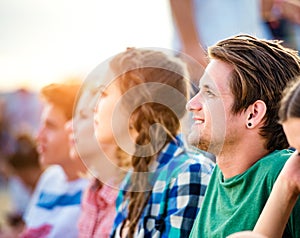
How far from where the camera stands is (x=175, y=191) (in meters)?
1.85

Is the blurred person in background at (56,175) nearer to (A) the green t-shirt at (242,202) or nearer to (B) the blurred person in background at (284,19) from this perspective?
(B) the blurred person in background at (284,19)

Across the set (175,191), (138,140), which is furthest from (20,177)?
(175,191)

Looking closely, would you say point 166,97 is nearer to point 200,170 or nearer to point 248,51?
point 200,170

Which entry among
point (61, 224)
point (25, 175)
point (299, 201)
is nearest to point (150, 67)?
point (299, 201)

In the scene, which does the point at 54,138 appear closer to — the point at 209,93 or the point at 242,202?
the point at 209,93

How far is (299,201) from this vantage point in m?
1.37

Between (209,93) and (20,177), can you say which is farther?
(20,177)

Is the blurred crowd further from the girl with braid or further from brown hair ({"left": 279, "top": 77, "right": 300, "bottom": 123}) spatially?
brown hair ({"left": 279, "top": 77, "right": 300, "bottom": 123})

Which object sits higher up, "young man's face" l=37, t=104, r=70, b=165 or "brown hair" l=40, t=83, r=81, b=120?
"brown hair" l=40, t=83, r=81, b=120

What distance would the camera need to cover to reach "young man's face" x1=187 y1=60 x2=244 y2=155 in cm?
155

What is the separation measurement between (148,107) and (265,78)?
1.92 ft

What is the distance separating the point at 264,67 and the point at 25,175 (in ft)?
10.4

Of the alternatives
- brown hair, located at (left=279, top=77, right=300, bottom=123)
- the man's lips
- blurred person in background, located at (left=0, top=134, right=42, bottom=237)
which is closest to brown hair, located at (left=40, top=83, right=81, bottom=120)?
blurred person in background, located at (left=0, top=134, right=42, bottom=237)

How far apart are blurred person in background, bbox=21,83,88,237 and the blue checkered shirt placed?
3.04 feet
